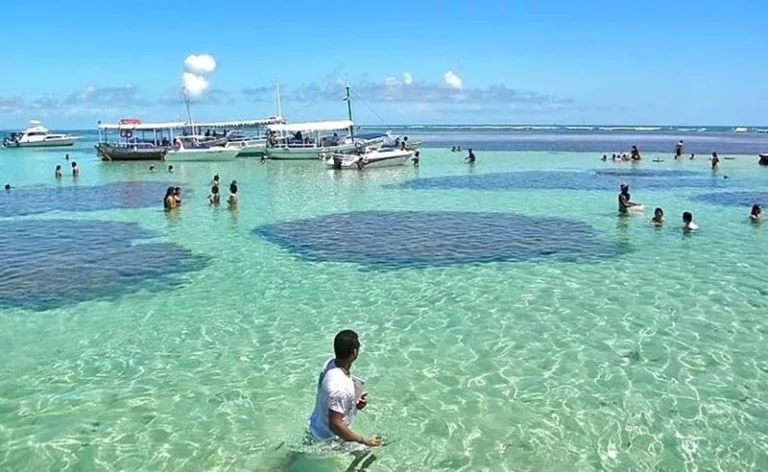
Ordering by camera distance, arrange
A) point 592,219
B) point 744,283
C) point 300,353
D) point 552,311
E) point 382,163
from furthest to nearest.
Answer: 1. point 382,163
2. point 592,219
3. point 744,283
4. point 552,311
5. point 300,353

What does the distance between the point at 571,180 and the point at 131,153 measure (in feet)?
149

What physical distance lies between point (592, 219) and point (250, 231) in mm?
13405

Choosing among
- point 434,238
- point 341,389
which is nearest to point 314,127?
point 434,238

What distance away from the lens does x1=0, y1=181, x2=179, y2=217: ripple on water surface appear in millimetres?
32072

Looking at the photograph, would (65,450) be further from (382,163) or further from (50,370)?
(382,163)

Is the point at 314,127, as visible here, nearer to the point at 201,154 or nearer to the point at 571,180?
the point at 201,154

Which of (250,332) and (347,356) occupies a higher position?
(347,356)

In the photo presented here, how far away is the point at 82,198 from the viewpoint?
36.2 meters

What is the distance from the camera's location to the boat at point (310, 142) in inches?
2493

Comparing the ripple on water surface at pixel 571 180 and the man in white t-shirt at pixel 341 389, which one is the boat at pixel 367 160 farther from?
the man in white t-shirt at pixel 341 389

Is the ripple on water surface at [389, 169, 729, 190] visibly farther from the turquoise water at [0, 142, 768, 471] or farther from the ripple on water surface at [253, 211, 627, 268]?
Result: the turquoise water at [0, 142, 768, 471]

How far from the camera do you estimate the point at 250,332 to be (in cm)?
1242

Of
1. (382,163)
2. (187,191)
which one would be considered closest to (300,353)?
(187,191)

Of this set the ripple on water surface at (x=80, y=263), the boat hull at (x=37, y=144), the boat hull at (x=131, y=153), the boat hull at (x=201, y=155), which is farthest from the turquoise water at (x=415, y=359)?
the boat hull at (x=37, y=144)
